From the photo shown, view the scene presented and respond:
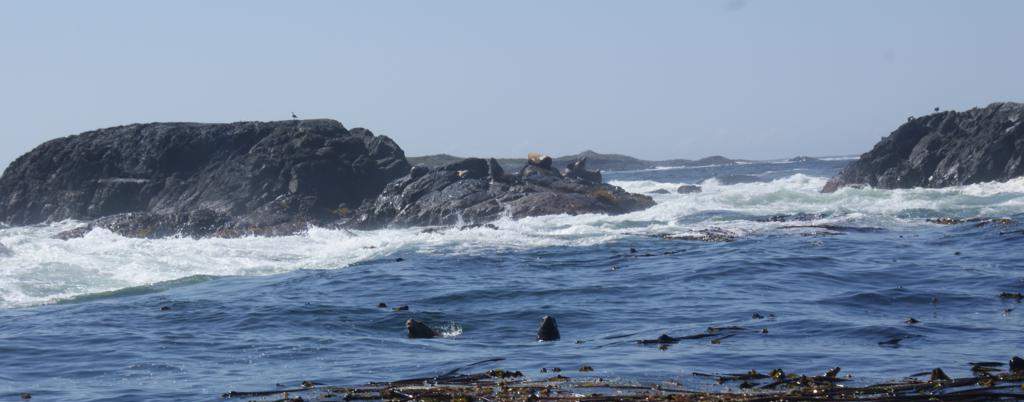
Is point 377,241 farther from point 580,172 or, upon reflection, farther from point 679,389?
point 679,389

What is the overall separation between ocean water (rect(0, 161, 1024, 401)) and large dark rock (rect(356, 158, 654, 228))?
11.5 feet

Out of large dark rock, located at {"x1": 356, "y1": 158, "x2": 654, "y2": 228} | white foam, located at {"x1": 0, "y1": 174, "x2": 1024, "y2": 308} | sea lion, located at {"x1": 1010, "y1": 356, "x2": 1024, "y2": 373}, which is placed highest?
large dark rock, located at {"x1": 356, "y1": 158, "x2": 654, "y2": 228}

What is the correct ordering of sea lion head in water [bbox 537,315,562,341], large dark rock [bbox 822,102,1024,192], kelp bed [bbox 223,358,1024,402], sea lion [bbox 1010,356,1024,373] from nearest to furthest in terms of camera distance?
kelp bed [bbox 223,358,1024,402], sea lion [bbox 1010,356,1024,373], sea lion head in water [bbox 537,315,562,341], large dark rock [bbox 822,102,1024,192]

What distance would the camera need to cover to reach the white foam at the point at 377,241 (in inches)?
1121

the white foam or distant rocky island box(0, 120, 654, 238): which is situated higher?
distant rocky island box(0, 120, 654, 238)

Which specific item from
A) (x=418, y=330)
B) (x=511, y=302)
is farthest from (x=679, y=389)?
(x=511, y=302)

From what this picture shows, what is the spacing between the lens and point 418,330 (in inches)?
695

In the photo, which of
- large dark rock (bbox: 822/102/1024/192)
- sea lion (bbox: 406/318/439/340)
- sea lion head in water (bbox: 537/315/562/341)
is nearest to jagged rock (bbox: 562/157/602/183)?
large dark rock (bbox: 822/102/1024/192)

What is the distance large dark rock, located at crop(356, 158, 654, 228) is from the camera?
141 ft

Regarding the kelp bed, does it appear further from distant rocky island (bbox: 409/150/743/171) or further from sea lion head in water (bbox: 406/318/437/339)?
distant rocky island (bbox: 409/150/743/171)

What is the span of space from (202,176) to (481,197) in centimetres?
1570

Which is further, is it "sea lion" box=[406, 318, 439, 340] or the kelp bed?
"sea lion" box=[406, 318, 439, 340]

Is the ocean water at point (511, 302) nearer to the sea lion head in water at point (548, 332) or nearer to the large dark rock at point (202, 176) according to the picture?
the sea lion head in water at point (548, 332)

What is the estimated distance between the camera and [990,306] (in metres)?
18.2
